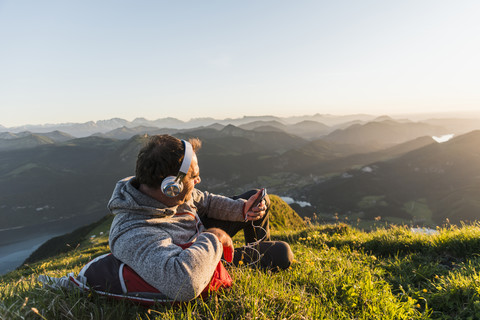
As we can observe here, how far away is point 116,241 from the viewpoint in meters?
2.69

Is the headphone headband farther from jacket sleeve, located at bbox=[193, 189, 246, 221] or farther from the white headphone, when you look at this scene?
jacket sleeve, located at bbox=[193, 189, 246, 221]

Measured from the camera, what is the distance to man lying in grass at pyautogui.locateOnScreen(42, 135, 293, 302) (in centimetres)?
245

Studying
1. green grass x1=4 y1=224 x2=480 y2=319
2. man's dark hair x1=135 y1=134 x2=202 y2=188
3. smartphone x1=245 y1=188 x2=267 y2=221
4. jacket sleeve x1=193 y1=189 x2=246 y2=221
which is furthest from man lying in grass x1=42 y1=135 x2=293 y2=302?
smartphone x1=245 y1=188 x2=267 y2=221

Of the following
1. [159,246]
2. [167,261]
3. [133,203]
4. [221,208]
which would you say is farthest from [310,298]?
[133,203]

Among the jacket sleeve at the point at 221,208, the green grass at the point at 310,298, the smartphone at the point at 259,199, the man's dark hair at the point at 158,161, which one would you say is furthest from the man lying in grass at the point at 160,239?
the smartphone at the point at 259,199

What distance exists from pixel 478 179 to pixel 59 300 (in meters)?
266

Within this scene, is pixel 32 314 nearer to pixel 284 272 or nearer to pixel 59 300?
pixel 59 300

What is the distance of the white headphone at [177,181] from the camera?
2.81m

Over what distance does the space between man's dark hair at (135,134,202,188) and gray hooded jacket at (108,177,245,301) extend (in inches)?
8.2

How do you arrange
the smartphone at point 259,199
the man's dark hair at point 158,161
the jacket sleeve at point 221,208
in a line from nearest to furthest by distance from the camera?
1. the man's dark hair at point 158,161
2. the smartphone at point 259,199
3. the jacket sleeve at point 221,208

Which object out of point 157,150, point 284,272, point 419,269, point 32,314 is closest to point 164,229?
point 157,150

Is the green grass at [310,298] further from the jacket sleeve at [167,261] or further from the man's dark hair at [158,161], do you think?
the man's dark hair at [158,161]

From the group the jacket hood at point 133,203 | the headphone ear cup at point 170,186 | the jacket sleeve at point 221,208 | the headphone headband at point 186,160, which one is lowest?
the jacket sleeve at point 221,208

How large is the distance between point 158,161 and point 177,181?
36 cm
